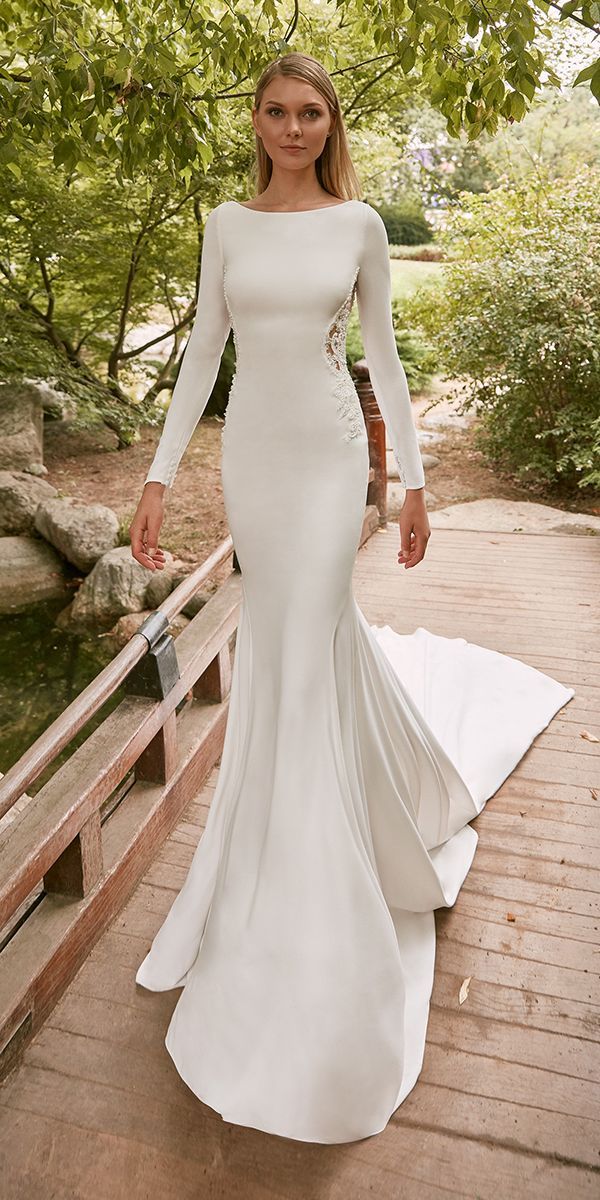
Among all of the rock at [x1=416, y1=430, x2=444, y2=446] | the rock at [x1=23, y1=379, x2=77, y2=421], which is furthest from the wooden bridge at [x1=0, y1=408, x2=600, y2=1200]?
the rock at [x1=416, y1=430, x2=444, y2=446]

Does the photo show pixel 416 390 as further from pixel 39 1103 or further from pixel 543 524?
pixel 39 1103

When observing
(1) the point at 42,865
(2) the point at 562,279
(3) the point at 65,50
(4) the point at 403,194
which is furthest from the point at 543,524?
(4) the point at 403,194

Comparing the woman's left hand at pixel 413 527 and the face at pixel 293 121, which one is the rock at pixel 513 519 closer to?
the woman's left hand at pixel 413 527

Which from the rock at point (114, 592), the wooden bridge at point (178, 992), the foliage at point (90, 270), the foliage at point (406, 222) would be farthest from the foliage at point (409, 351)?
the wooden bridge at point (178, 992)

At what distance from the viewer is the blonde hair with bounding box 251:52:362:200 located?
1946 millimetres

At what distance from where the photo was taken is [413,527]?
229 centimetres

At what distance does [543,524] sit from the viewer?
627 centimetres

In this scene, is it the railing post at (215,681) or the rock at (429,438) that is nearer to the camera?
the railing post at (215,681)

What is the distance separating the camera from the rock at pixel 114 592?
6.58 metres

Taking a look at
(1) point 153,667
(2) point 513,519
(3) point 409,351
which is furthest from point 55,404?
(1) point 153,667

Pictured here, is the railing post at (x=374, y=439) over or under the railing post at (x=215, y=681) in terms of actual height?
over

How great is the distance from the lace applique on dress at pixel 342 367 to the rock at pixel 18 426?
21.4 feet

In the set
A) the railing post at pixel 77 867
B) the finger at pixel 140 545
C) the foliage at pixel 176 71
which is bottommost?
the railing post at pixel 77 867

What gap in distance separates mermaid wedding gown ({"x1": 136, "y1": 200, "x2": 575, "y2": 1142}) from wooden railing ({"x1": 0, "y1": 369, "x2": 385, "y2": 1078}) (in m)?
0.26
